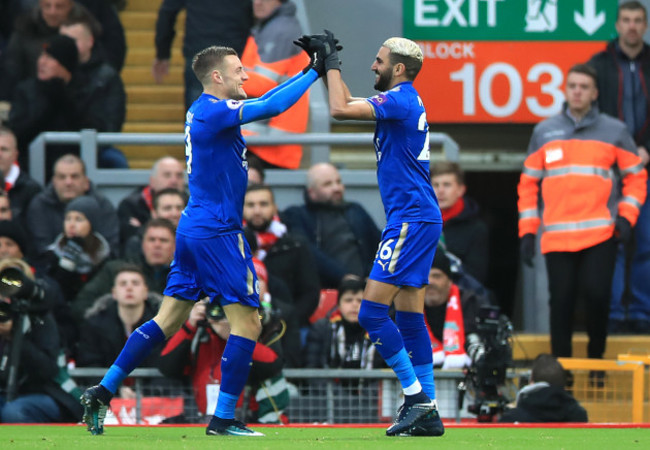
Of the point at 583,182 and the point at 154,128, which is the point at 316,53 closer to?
the point at 583,182

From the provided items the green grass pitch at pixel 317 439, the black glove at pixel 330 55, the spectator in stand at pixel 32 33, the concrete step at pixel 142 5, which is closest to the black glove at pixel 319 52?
the black glove at pixel 330 55

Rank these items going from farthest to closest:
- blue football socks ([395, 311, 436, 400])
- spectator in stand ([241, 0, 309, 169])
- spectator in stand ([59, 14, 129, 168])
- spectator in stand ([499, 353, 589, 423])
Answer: spectator in stand ([59, 14, 129, 168])
spectator in stand ([241, 0, 309, 169])
spectator in stand ([499, 353, 589, 423])
blue football socks ([395, 311, 436, 400])

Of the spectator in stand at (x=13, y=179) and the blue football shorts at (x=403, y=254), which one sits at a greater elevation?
the spectator in stand at (x=13, y=179)

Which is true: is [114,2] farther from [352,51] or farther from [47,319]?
[47,319]

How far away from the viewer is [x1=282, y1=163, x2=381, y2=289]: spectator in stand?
498 inches

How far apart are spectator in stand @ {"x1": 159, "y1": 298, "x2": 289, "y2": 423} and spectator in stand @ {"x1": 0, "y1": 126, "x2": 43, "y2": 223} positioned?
2706 millimetres

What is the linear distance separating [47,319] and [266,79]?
12.0 ft

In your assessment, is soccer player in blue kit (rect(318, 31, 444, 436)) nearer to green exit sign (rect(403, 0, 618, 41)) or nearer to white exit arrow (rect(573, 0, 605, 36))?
green exit sign (rect(403, 0, 618, 41))

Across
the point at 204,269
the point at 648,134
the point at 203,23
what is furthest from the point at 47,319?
the point at 648,134

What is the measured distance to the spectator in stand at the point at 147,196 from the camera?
12625mm

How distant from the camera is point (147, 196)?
12758 mm

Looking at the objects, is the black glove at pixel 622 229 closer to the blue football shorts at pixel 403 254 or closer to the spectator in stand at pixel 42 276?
the blue football shorts at pixel 403 254

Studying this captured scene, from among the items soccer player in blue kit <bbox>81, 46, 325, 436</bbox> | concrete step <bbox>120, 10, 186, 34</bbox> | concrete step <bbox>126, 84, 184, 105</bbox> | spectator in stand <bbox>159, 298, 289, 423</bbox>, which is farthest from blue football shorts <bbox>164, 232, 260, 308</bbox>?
concrete step <bbox>120, 10, 186, 34</bbox>

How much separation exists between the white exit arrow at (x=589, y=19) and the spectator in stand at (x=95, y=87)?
166 inches
